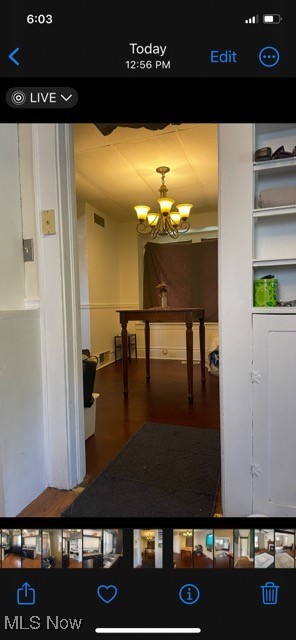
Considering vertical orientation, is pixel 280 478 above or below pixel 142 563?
below

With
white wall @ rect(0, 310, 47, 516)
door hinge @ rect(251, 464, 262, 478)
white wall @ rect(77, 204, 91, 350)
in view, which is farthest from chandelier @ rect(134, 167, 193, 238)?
door hinge @ rect(251, 464, 262, 478)

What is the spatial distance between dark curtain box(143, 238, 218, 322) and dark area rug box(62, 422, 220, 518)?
8.83ft

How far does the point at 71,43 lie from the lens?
1.15 feet

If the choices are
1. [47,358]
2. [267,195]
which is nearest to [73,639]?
[47,358]

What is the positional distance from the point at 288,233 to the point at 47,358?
1.10 m

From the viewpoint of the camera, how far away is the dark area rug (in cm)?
104

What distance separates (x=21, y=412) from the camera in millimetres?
1052

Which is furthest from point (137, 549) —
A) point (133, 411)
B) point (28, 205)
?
point (133, 411)

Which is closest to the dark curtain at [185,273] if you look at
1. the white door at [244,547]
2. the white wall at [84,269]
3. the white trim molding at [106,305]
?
the white trim molding at [106,305]

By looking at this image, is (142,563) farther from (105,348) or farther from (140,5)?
(105,348)

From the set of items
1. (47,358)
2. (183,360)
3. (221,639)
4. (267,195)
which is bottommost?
(183,360)

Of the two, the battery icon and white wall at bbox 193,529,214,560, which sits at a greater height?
the battery icon

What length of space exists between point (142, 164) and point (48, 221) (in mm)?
1872

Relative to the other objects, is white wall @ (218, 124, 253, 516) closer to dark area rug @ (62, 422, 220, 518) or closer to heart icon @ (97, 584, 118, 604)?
dark area rug @ (62, 422, 220, 518)
